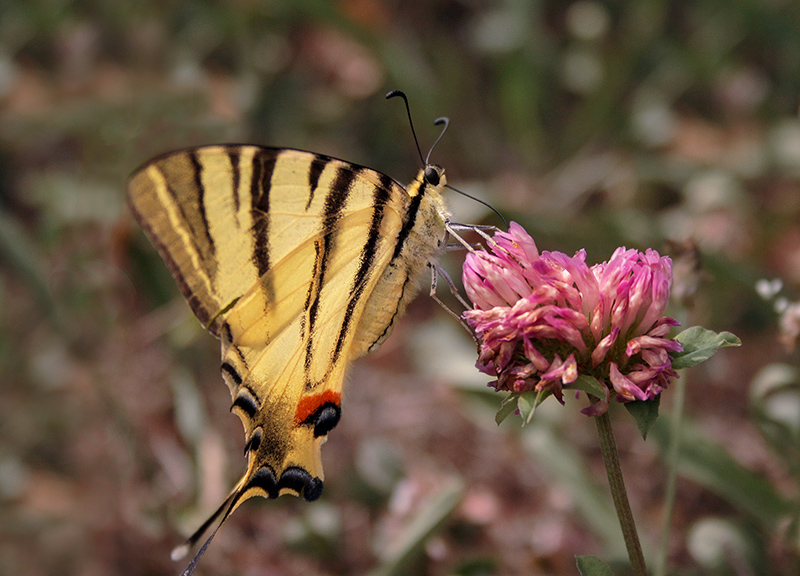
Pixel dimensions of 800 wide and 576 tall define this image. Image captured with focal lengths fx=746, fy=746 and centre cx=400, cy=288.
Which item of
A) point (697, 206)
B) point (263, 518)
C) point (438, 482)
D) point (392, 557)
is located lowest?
point (263, 518)

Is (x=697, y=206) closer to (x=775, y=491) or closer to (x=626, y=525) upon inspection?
(x=775, y=491)

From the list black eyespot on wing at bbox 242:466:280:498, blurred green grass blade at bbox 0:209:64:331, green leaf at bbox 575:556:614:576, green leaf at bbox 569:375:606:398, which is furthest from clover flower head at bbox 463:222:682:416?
blurred green grass blade at bbox 0:209:64:331

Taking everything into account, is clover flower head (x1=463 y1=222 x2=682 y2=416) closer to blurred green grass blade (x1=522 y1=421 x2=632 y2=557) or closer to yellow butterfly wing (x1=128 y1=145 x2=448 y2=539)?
yellow butterfly wing (x1=128 y1=145 x2=448 y2=539)

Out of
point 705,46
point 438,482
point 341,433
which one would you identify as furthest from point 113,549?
point 705,46

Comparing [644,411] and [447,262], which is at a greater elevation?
[644,411]

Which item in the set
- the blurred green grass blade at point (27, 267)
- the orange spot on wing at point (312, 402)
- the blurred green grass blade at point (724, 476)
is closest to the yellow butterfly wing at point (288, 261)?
the orange spot on wing at point (312, 402)

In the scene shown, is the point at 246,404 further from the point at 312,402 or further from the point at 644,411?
the point at 644,411

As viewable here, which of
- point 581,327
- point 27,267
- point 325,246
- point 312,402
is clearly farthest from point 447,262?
point 581,327
